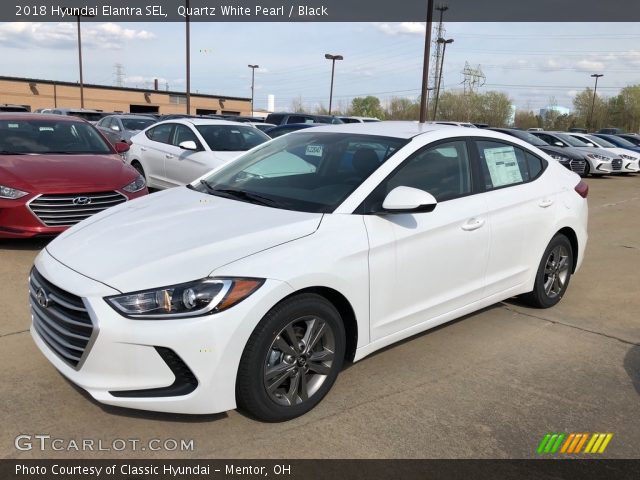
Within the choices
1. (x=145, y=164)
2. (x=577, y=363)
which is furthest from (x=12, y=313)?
(x=145, y=164)

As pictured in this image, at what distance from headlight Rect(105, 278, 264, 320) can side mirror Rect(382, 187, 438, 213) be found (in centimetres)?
115

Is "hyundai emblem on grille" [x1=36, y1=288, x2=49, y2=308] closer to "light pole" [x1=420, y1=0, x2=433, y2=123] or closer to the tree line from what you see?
"light pole" [x1=420, y1=0, x2=433, y2=123]

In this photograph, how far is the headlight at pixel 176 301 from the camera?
105 inches

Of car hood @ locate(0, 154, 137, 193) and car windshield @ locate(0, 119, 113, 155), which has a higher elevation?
car windshield @ locate(0, 119, 113, 155)

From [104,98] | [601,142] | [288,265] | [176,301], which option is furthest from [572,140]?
[104,98]

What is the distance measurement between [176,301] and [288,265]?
596mm

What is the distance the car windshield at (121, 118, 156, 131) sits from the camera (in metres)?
17.1

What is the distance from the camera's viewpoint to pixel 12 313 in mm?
4480

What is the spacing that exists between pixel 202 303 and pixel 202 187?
1.72 meters

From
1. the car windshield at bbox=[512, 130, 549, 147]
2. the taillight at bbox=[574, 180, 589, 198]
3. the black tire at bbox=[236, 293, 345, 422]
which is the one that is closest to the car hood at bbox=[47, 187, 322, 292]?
the black tire at bbox=[236, 293, 345, 422]

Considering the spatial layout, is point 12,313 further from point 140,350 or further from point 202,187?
point 140,350

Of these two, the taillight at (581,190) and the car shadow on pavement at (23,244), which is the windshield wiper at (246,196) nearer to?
the taillight at (581,190)

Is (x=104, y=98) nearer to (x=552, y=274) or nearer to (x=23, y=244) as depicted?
(x=23, y=244)

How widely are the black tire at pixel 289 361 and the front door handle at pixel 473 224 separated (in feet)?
4.17
